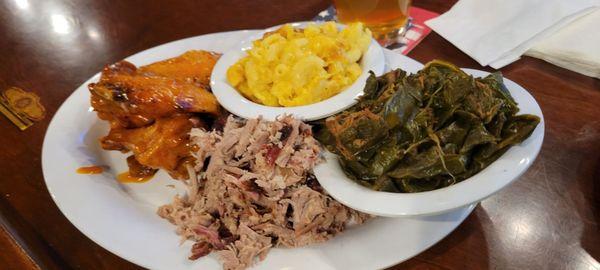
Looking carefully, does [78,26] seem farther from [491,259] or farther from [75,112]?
[491,259]

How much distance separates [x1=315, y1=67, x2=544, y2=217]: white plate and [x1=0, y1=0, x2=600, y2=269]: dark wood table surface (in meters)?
0.31

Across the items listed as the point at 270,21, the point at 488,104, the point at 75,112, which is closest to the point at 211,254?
the point at 488,104

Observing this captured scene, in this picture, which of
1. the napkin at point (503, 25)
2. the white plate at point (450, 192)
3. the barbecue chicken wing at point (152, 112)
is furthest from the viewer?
the napkin at point (503, 25)

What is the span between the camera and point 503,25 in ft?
6.53

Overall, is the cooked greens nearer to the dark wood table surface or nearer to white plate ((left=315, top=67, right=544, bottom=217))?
white plate ((left=315, top=67, right=544, bottom=217))

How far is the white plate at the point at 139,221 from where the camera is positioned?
1.31m

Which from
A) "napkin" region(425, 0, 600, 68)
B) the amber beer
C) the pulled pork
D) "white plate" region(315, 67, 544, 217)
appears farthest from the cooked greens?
the amber beer

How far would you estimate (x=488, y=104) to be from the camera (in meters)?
1.22

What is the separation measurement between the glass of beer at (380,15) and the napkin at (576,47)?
59cm

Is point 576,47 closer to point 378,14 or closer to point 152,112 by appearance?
point 378,14

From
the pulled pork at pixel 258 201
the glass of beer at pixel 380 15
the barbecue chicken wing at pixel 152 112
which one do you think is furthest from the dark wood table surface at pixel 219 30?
the barbecue chicken wing at pixel 152 112

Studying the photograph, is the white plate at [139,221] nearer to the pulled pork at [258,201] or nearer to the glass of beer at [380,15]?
the pulled pork at [258,201]

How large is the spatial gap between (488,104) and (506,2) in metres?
1.11

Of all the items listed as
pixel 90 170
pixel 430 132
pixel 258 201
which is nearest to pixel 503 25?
pixel 430 132
